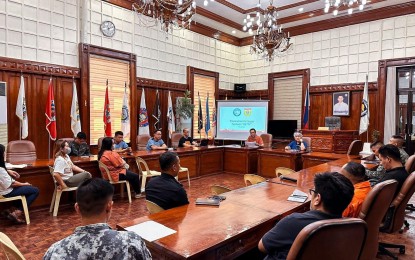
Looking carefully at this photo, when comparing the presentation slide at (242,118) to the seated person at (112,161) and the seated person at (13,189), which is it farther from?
the seated person at (13,189)

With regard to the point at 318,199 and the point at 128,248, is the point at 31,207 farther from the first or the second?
the point at 318,199

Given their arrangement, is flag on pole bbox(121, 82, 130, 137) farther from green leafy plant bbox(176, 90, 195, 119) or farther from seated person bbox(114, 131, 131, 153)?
green leafy plant bbox(176, 90, 195, 119)

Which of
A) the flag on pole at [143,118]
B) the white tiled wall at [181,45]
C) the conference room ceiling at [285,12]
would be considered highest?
the conference room ceiling at [285,12]

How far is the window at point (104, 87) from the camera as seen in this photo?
711 cm

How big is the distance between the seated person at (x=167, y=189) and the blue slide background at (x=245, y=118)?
22.6ft

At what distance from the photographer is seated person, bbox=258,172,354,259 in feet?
5.16

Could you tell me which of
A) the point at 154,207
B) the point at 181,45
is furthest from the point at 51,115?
the point at 154,207

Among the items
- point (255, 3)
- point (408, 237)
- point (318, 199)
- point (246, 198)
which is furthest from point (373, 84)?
point (318, 199)

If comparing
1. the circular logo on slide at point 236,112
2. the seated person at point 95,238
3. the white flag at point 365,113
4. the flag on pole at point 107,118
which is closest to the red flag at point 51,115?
the flag on pole at point 107,118

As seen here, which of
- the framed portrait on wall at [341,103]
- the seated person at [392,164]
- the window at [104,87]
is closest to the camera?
the seated person at [392,164]

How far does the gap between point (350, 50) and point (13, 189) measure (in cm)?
901

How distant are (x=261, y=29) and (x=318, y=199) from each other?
517 cm

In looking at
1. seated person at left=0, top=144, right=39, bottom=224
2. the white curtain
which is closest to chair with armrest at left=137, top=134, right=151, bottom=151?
seated person at left=0, top=144, right=39, bottom=224

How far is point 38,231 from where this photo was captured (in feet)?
12.4
